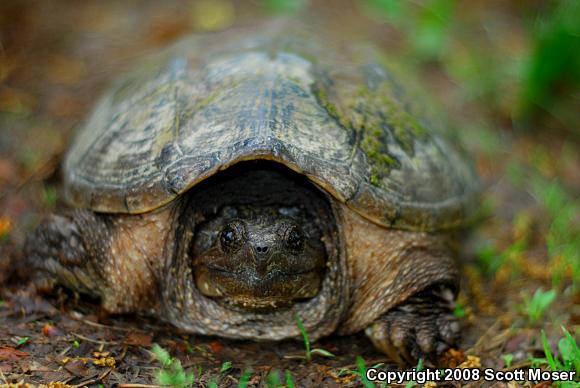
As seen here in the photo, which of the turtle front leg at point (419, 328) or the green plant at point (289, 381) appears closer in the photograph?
the green plant at point (289, 381)

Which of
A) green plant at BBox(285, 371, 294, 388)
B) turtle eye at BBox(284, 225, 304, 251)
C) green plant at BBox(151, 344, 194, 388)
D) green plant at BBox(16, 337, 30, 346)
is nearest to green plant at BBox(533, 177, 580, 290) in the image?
turtle eye at BBox(284, 225, 304, 251)

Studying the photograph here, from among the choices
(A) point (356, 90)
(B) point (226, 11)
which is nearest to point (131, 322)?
(A) point (356, 90)

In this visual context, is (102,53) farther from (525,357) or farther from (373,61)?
(525,357)

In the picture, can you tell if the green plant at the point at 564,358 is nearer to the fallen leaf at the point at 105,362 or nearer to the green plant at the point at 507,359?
the green plant at the point at 507,359

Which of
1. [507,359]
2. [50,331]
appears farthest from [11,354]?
[507,359]

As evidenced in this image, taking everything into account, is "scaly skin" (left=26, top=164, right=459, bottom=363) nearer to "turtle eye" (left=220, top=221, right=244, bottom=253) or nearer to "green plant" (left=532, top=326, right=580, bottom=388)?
"turtle eye" (left=220, top=221, right=244, bottom=253)

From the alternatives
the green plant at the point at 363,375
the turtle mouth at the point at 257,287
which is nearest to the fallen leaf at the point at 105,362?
the turtle mouth at the point at 257,287
